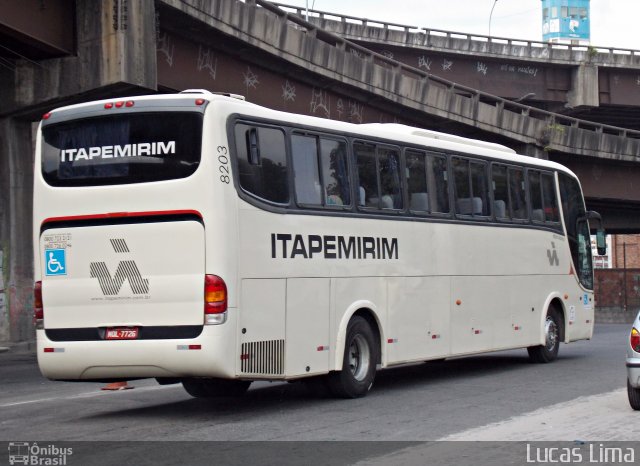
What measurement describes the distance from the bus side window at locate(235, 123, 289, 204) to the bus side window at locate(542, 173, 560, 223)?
800 cm

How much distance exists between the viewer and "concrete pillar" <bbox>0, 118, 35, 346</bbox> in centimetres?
2450

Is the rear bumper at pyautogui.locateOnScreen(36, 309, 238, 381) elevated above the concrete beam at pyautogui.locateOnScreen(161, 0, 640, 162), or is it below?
below

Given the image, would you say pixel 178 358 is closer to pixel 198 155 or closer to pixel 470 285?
pixel 198 155

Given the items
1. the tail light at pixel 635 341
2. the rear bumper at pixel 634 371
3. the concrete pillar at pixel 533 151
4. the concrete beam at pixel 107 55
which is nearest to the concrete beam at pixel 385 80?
the concrete pillar at pixel 533 151

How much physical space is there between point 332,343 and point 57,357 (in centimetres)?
319

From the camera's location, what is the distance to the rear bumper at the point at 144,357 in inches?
436

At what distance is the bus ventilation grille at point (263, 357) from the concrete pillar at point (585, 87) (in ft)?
136

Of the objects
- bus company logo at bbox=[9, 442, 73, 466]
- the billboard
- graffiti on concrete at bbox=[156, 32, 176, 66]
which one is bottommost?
bus company logo at bbox=[9, 442, 73, 466]

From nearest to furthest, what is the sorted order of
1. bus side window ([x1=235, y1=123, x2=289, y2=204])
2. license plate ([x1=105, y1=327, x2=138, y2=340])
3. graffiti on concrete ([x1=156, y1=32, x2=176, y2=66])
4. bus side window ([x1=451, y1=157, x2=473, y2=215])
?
license plate ([x1=105, y1=327, x2=138, y2=340]) < bus side window ([x1=235, y1=123, x2=289, y2=204]) < bus side window ([x1=451, y1=157, x2=473, y2=215]) < graffiti on concrete ([x1=156, y1=32, x2=176, y2=66])

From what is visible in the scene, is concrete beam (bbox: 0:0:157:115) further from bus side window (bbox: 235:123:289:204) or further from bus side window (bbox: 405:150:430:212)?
bus side window (bbox: 235:123:289:204)

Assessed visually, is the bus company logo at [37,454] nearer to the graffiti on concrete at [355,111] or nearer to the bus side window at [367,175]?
the bus side window at [367,175]

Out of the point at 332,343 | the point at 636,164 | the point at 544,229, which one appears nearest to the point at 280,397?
the point at 332,343

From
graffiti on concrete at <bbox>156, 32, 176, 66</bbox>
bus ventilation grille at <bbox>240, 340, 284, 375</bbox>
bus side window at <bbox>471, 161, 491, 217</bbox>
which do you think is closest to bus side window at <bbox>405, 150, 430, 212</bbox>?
bus side window at <bbox>471, 161, 491, 217</bbox>

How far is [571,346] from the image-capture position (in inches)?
946
